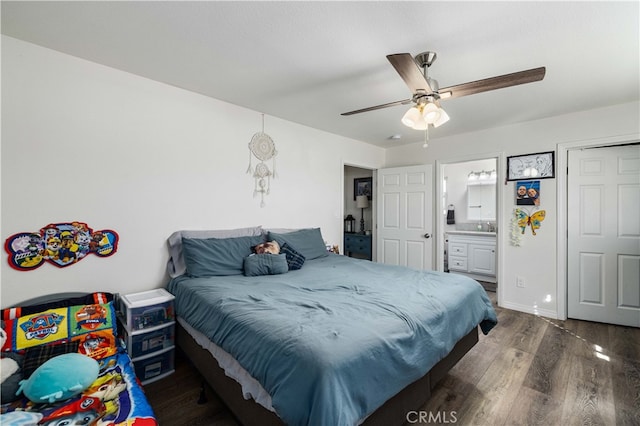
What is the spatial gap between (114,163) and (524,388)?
353 cm

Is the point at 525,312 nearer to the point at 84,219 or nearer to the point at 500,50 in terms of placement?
the point at 500,50

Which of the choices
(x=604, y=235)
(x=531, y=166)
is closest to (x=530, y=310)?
(x=604, y=235)

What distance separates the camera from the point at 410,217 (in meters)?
4.37

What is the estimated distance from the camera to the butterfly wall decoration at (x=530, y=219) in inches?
135

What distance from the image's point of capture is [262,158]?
10.6 feet

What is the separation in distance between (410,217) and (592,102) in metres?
2.36

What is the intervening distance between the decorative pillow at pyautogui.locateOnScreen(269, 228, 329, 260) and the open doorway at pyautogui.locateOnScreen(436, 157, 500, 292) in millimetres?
2444

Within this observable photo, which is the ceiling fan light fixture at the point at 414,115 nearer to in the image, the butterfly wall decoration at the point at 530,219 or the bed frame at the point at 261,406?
the bed frame at the point at 261,406

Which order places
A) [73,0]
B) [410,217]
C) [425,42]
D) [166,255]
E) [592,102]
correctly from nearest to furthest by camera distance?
[73,0] → [425,42] → [166,255] → [592,102] → [410,217]

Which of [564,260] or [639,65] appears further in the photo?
[564,260]

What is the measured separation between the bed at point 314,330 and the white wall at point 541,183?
1.72 m

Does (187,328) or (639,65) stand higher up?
(639,65)

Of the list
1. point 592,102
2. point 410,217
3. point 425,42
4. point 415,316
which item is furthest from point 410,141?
point 415,316

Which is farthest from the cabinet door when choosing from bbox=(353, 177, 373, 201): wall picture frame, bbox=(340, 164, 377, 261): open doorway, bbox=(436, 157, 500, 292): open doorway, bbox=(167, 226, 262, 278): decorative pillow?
bbox=(167, 226, 262, 278): decorative pillow
